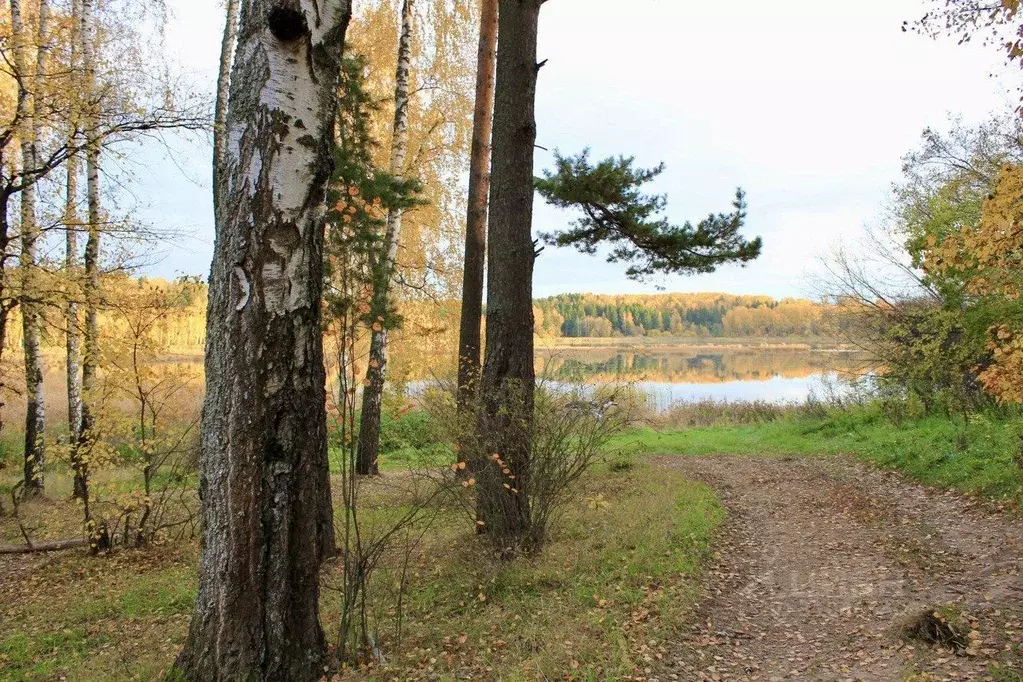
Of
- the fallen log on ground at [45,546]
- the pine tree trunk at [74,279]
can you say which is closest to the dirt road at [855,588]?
the pine tree trunk at [74,279]

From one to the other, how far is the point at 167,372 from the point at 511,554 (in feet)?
14.3

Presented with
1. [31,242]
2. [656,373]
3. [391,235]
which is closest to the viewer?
[31,242]

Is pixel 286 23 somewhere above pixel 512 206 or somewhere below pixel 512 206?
above

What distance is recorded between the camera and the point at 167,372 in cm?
704

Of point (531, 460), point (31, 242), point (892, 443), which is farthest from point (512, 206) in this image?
point (892, 443)

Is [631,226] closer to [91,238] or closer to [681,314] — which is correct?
[91,238]

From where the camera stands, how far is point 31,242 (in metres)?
7.49

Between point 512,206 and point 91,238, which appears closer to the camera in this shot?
point 512,206

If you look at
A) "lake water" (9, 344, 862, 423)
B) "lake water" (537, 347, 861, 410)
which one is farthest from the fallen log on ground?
"lake water" (537, 347, 861, 410)

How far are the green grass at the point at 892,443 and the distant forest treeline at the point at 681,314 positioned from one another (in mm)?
22283

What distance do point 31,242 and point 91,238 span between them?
2.61 feet

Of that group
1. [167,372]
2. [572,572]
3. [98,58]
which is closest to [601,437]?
[572,572]

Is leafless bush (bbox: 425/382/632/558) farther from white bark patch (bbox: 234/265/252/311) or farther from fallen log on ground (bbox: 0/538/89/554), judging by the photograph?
fallen log on ground (bbox: 0/538/89/554)

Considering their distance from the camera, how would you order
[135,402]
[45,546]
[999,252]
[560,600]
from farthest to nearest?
[135,402] → [45,546] → [999,252] → [560,600]
